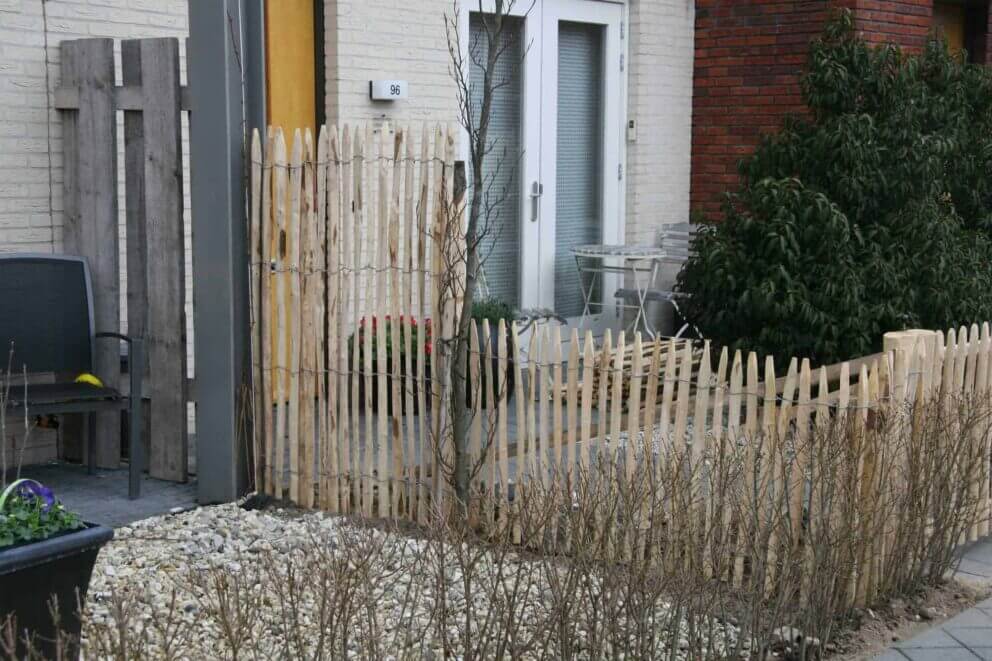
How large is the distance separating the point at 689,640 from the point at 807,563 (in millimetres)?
799

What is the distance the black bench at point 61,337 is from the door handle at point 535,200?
4366 millimetres

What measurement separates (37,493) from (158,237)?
241 cm

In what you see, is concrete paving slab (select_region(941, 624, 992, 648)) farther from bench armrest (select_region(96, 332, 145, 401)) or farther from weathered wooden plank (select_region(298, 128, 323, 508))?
bench armrest (select_region(96, 332, 145, 401))

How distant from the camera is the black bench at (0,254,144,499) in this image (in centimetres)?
602

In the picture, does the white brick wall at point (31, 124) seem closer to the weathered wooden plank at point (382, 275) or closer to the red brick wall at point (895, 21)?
the weathered wooden plank at point (382, 275)

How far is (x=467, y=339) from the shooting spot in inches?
223

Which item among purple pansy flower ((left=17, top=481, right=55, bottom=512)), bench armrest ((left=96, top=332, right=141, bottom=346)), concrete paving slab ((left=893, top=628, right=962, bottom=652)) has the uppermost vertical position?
bench armrest ((left=96, top=332, right=141, bottom=346))

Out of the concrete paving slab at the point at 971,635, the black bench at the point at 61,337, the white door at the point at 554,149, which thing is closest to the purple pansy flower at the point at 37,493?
the black bench at the point at 61,337

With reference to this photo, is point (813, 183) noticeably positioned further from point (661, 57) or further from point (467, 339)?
point (467, 339)

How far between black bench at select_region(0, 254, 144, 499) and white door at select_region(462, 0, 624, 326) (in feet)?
12.9

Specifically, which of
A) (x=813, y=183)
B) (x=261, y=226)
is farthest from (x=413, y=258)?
(x=813, y=183)

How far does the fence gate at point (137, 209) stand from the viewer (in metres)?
6.23

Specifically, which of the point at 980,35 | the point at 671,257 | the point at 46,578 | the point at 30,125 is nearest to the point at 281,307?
the point at 30,125

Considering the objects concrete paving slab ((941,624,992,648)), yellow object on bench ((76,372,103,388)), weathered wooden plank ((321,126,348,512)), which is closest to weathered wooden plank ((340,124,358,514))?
weathered wooden plank ((321,126,348,512))
